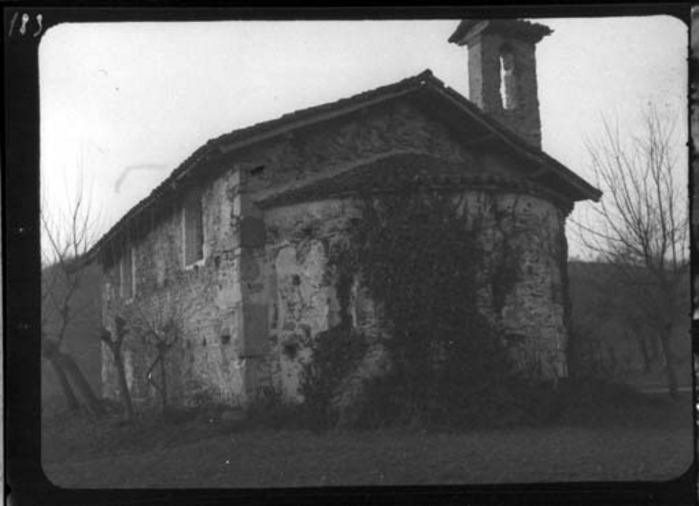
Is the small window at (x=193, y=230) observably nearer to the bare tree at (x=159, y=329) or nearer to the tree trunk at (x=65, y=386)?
the bare tree at (x=159, y=329)

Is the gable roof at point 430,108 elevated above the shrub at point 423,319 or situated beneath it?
elevated above

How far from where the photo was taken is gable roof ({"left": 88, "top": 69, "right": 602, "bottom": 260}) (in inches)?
337

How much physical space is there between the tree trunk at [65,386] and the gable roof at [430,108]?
242cm

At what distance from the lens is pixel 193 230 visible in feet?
31.0

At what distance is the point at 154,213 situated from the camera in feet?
28.0

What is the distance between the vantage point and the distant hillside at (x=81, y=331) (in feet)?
19.5

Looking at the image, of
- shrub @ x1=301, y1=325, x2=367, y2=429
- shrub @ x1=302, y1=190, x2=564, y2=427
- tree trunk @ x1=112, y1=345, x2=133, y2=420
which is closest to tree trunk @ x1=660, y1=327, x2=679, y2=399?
shrub @ x1=302, y1=190, x2=564, y2=427

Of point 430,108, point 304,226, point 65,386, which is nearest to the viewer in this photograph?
point 65,386

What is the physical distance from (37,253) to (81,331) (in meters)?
1.32

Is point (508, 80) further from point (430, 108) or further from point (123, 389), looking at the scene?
point (123, 389)

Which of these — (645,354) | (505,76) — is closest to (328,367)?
(645,354)

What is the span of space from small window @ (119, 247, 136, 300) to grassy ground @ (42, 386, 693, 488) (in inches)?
49.2

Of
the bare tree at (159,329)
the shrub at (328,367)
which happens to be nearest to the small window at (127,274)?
the bare tree at (159,329)

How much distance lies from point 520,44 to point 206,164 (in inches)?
174
